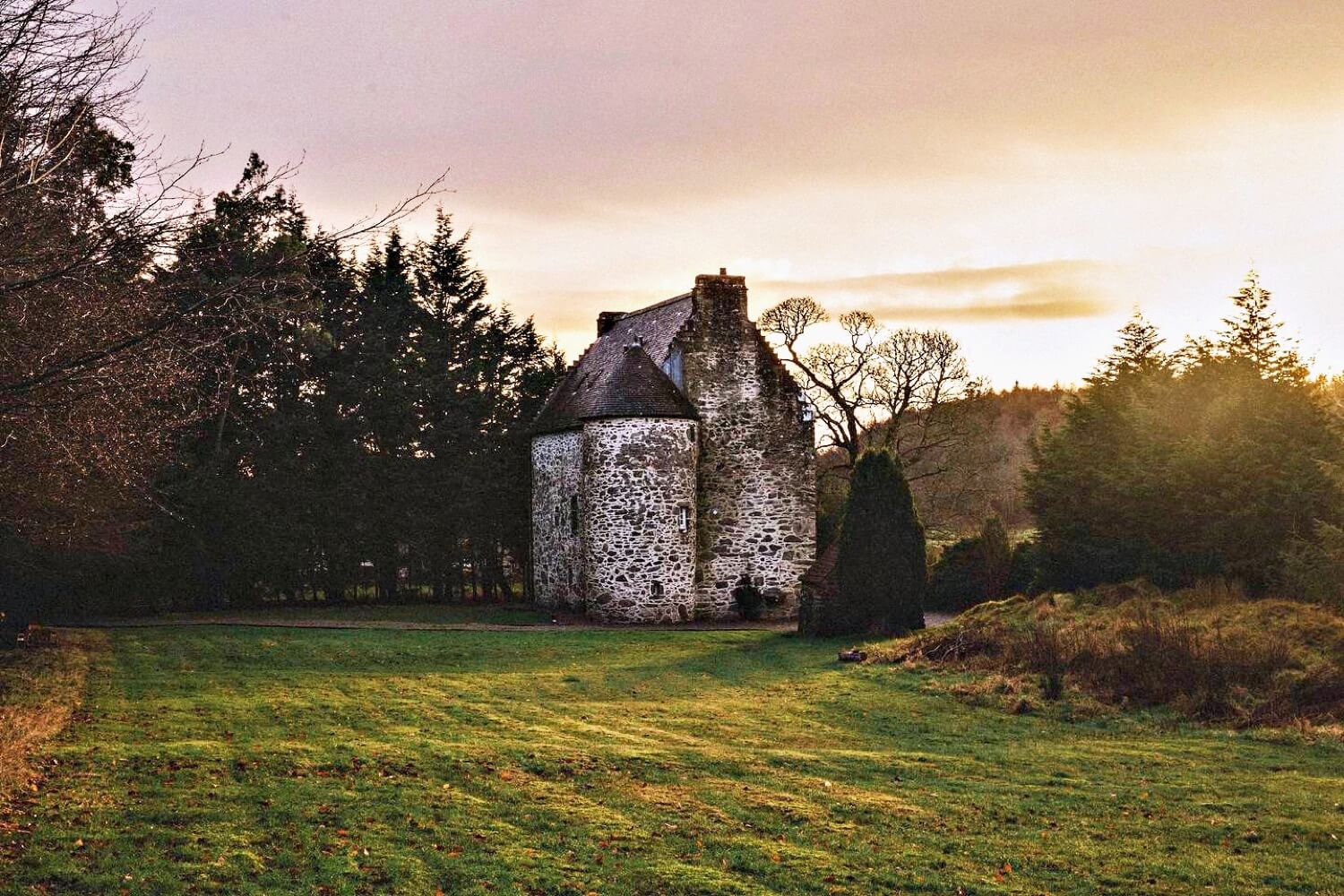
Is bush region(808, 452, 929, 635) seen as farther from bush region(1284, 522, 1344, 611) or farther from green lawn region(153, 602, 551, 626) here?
green lawn region(153, 602, 551, 626)

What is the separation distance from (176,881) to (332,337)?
1103 inches

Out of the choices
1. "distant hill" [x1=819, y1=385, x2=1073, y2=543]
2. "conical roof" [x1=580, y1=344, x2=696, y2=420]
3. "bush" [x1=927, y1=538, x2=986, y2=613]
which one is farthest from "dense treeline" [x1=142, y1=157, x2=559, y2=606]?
"bush" [x1=927, y1=538, x2=986, y2=613]

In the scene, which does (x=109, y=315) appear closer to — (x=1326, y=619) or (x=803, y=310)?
(x=1326, y=619)

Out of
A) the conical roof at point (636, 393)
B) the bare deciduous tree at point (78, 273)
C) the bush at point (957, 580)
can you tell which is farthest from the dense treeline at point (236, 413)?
the bush at point (957, 580)

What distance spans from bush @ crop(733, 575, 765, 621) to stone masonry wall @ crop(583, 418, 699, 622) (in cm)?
201

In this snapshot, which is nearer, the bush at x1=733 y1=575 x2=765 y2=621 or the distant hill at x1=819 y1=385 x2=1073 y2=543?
the bush at x1=733 y1=575 x2=765 y2=621

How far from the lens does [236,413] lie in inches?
597

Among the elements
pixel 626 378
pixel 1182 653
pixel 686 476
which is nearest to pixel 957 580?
pixel 686 476

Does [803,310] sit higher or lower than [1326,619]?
higher

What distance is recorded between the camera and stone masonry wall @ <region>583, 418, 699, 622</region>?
28984 millimetres

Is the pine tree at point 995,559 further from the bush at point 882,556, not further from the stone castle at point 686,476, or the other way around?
the bush at point 882,556

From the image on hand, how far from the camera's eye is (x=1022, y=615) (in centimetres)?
2173

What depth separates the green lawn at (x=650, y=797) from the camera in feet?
28.2

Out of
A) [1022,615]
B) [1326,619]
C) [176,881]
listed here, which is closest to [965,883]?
[176,881]
